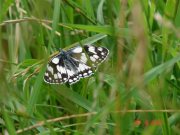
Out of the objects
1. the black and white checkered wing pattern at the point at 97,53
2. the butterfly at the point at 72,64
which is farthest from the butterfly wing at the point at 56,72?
the black and white checkered wing pattern at the point at 97,53

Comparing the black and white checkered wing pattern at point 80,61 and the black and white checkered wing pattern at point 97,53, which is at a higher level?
the black and white checkered wing pattern at point 97,53

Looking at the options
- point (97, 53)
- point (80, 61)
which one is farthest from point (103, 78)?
point (80, 61)

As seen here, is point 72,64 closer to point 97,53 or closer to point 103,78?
point 97,53

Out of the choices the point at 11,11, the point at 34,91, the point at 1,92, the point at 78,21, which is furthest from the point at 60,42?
the point at 1,92

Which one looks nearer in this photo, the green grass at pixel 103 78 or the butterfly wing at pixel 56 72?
the green grass at pixel 103 78

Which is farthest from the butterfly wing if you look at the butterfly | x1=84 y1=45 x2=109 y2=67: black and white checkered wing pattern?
x1=84 y1=45 x2=109 y2=67: black and white checkered wing pattern

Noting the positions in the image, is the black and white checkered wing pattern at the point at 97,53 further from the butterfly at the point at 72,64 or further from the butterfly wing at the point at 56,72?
the butterfly wing at the point at 56,72
